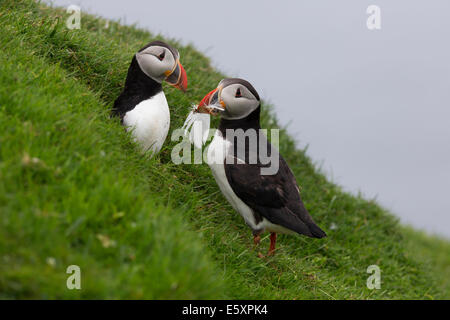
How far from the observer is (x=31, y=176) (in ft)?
12.4

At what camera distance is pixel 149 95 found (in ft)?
17.8

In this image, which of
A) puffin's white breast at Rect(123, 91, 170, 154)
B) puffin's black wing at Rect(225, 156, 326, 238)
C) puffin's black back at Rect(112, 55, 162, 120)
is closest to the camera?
puffin's black wing at Rect(225, 156, 326, 238)

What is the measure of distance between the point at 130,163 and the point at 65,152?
83 centimetres

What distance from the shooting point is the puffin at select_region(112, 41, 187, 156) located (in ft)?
17.4

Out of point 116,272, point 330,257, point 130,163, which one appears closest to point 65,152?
point 130,163

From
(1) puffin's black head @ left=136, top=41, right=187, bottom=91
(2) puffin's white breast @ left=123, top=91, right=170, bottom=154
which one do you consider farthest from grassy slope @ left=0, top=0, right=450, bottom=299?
(1) puffin's black head @ left=136, top=41, right=187, bottom=91

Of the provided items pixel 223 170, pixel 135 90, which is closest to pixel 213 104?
pixel 223 170

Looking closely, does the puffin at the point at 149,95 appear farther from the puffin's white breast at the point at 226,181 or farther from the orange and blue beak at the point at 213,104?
the puffin's white breast at the point at 226,181

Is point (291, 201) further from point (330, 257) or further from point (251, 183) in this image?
point (330, 257)

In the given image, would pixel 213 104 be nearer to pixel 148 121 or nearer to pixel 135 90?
pixel 148 121

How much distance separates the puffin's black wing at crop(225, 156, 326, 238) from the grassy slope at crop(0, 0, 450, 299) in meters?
0.52

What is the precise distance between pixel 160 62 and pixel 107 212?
220 centimetres

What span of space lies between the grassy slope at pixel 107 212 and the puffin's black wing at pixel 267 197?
518mm

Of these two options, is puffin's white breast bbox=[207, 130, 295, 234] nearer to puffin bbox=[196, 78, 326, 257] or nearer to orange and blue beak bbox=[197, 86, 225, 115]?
puffin bbox=[196, 78, 326, 257]
